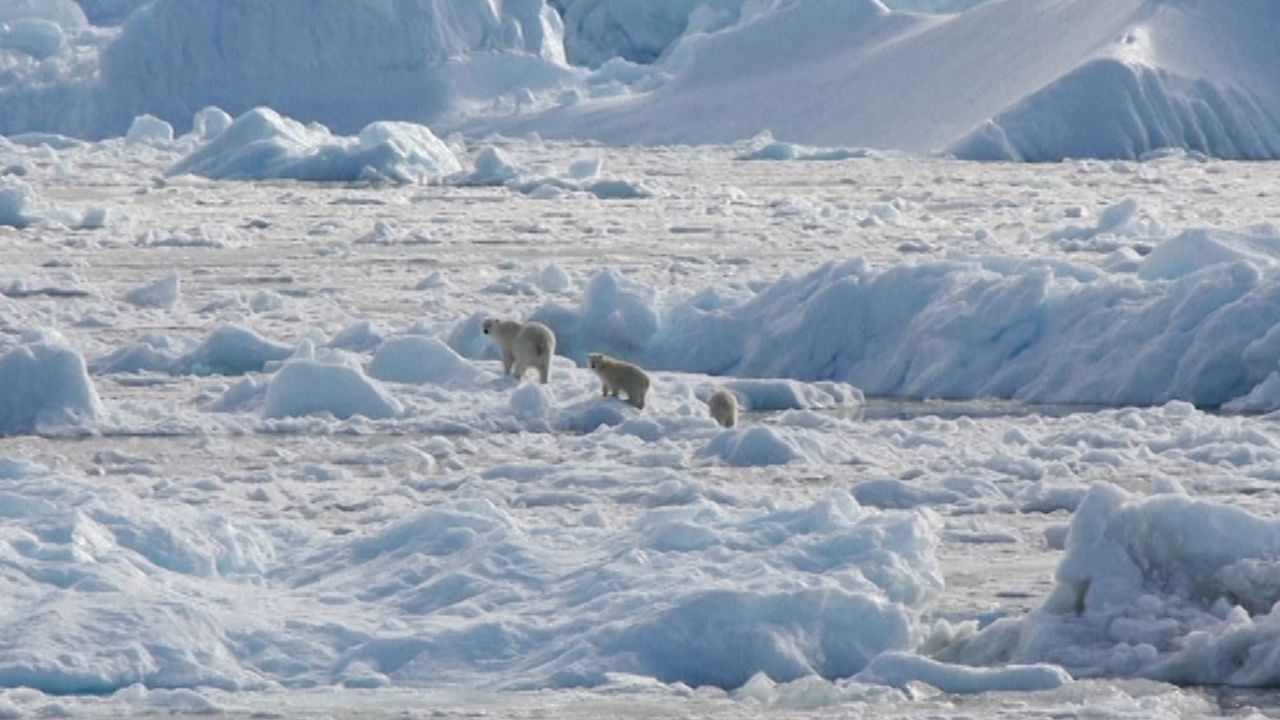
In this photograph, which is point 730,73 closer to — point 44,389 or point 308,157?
point 308,157

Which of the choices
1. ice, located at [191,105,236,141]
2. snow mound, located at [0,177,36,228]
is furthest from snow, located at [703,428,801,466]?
ice, located at [191,105,236,141]

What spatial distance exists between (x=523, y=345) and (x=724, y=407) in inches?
43.1

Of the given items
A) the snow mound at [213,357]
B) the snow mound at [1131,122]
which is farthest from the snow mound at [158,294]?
the snow mound at [1131,122]

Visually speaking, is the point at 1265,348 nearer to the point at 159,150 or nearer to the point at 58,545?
the point at 58,545

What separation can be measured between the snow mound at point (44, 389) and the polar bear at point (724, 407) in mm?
2236

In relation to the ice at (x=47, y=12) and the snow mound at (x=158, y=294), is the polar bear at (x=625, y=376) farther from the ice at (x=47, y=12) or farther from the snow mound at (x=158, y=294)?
the ice at (x=47, y=12)

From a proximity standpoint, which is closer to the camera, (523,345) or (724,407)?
(724,407)

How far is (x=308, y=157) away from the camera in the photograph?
24625 millimetres

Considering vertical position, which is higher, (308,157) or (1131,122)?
(1131,122)

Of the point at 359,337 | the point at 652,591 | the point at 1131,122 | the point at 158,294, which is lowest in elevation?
the point at 1131,122

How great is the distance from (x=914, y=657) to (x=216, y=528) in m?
1.96

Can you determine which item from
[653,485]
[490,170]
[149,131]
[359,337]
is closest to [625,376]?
[653,485]

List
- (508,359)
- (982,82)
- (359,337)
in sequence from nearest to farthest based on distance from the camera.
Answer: (508,359) < (359,337) < (982,82)

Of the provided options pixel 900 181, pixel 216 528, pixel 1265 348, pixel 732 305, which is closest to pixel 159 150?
pixel 900 181
